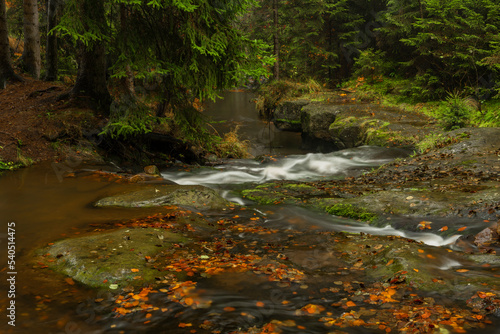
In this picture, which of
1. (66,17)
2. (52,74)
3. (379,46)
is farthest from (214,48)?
(379,46)

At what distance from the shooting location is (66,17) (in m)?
7.82

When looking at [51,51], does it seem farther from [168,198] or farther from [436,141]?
[436,141]

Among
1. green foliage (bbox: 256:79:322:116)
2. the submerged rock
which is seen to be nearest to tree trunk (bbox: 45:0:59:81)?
the submerged rock

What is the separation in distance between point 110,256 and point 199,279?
115cm

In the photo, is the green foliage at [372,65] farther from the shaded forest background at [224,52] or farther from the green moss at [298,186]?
the green moss at [298,186]

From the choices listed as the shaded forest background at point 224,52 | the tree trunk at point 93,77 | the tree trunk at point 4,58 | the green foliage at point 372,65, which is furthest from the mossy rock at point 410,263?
the green foliage at point 372,65

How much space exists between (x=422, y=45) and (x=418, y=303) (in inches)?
596

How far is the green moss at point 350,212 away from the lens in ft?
21.8

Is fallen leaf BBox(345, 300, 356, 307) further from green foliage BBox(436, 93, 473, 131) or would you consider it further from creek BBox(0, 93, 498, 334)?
green foliage BBox(436, 93, 473, 131)

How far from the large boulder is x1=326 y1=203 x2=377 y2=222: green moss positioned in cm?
1255

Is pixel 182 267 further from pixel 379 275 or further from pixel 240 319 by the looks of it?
pixel 379 275

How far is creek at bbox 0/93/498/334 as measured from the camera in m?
3.37

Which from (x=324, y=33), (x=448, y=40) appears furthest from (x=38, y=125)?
(x=324, y=33)

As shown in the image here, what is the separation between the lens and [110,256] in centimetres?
446
